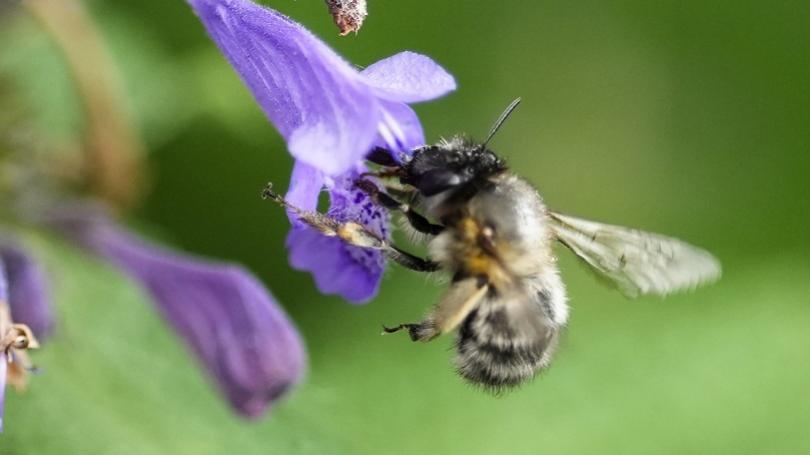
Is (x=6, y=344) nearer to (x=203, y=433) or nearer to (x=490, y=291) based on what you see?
(x=490, y=291)

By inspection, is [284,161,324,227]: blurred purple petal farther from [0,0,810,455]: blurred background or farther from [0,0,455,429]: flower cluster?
[0,0,810,455]: blurred background

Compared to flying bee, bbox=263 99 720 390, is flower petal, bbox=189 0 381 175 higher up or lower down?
higher up

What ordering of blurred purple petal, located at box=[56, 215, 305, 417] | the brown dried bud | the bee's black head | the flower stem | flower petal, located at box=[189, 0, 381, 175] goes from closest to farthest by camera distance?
1. flower petal, located at box=[189, 0, 381, 175]
2. the brown dried bud
3. the bee's black head
4. blurred purple petal, located at box=[56, 215, 305, 417]
5. the flower stem

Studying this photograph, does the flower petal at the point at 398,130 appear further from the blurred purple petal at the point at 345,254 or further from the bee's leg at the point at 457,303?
the bee's leg at the point at 457,303

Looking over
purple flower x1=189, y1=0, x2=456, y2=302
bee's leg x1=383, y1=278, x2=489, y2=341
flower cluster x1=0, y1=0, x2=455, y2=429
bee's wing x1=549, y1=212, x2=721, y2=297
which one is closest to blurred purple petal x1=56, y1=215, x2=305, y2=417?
flower cluster x1=0, y1=0, x2=455, y2=429

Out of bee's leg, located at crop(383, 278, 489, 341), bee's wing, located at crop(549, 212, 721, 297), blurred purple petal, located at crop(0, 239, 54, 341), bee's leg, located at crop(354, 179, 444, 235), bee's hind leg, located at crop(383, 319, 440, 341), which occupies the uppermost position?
bee's wing, located at crop(549, 212, 721, 297)

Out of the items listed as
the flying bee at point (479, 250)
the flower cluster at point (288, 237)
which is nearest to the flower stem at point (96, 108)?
the flower cluster at point (288, 237)
